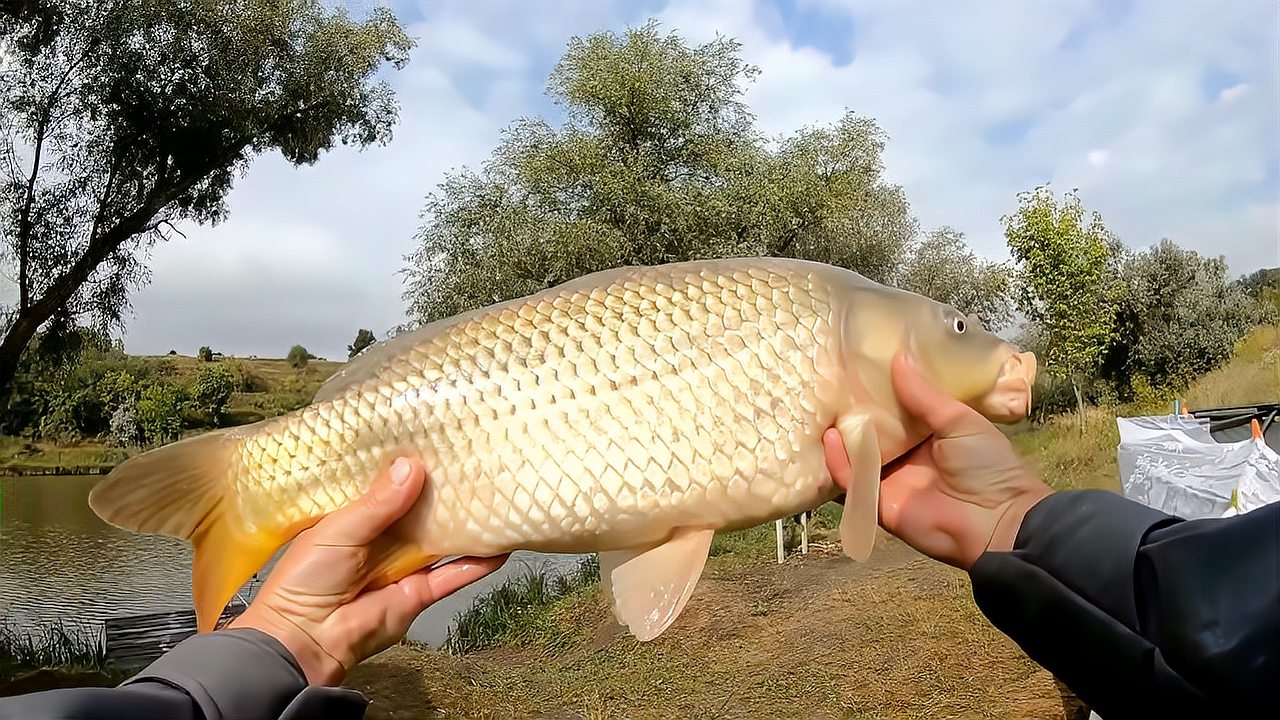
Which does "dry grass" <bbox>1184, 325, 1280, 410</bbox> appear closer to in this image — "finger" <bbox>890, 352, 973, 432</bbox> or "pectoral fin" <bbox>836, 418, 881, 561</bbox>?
"finger" <bbox>890, 352, 973, 432</bbox>

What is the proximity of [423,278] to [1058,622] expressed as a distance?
22.0ft

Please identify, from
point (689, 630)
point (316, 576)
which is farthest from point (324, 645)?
point (689, 630)

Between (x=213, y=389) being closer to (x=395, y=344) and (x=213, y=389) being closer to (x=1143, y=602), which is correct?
(x=395, y=344)

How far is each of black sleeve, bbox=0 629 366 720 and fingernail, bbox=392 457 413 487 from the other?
0.57ft

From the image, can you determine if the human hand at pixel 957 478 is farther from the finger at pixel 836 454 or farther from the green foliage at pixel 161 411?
the green foliage at pixel 161 411

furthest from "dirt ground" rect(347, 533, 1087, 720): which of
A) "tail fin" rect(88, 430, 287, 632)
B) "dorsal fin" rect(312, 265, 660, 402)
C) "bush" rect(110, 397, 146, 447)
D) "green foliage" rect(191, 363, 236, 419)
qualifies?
"tail fin" rect(88, 430, 287, 632)

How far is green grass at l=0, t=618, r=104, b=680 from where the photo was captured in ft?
14.6

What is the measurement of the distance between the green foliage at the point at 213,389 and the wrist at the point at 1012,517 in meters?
5.98

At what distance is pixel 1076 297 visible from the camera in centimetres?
924

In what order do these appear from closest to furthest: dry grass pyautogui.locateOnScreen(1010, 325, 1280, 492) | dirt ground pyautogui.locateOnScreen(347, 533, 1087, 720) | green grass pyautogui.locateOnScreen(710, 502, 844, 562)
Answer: dirt ground pyautogui.locateOnScreen(347, 533, 1087, 720) < green grass pyautogui.locateOnScreen(710, 502, 844, 562) < dry grass pyautogui.locateOnScreen(1010, 325, 1280, 492)

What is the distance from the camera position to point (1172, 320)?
1018 centimetres

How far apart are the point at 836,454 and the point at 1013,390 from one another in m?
0.26

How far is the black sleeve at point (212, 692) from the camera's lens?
486 mm

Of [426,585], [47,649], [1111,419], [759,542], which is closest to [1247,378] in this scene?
[1111,419]
